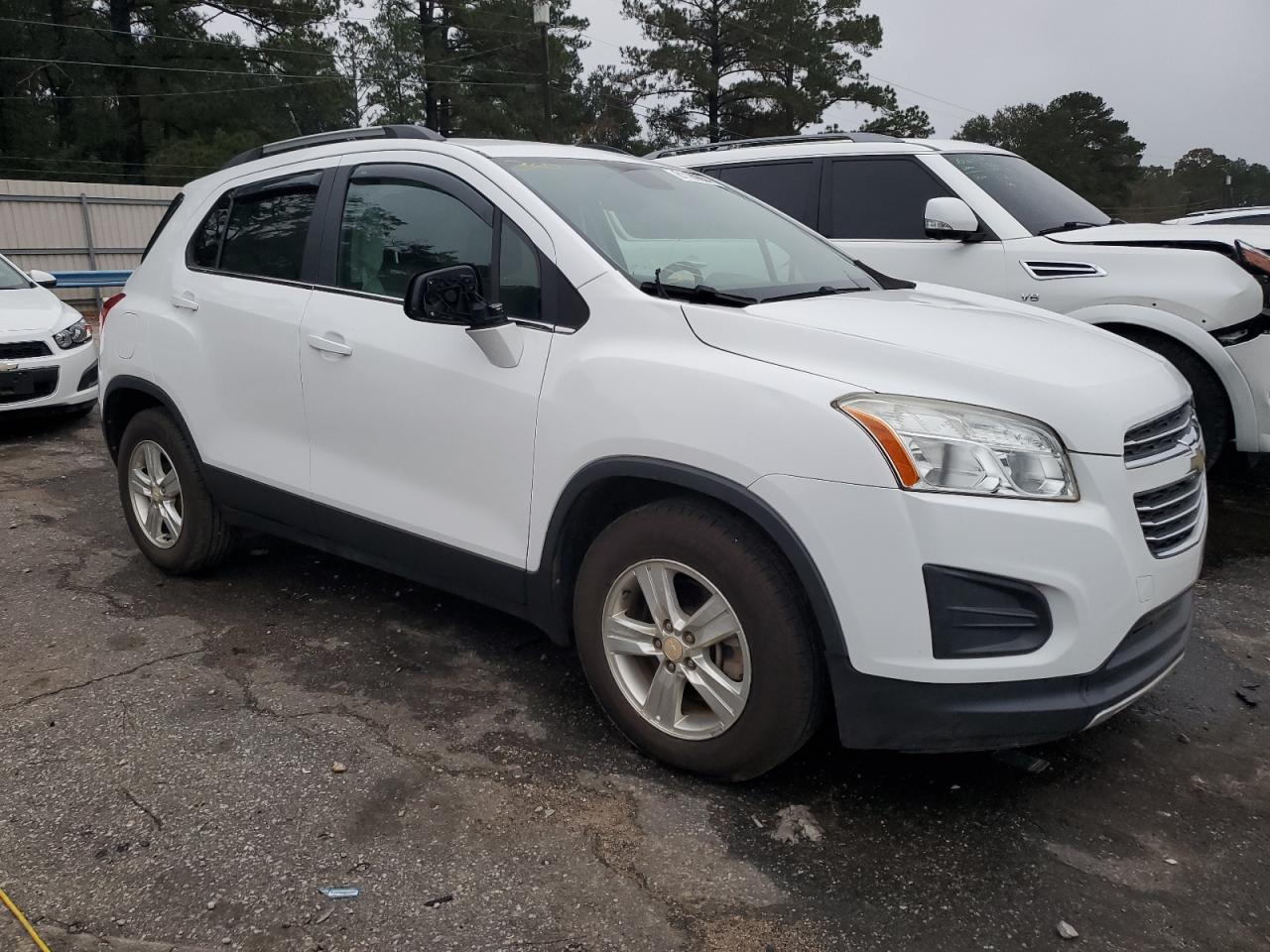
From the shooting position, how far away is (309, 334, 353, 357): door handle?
11.7 feet

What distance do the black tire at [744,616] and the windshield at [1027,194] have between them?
13.3ft

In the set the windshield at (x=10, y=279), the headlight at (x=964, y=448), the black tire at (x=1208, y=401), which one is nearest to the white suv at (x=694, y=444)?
the headlight at (x=964, y=448)

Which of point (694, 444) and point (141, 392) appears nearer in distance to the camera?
point (694, 444)

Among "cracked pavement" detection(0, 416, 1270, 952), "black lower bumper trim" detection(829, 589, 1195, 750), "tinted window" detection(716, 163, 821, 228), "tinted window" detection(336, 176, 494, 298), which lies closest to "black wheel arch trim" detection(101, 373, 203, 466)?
"cracked pavement" detection(0, 416, 1270, 952)

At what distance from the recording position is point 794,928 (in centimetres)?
236

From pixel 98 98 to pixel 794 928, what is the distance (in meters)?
36.2

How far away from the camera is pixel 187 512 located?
439 centimetres

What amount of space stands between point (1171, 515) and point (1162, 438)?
0.21 meters

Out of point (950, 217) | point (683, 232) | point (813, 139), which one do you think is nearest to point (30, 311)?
point (813, 139)

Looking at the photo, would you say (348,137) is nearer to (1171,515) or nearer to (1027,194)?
(1171,515)

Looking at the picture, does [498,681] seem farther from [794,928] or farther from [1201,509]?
[1201,509]

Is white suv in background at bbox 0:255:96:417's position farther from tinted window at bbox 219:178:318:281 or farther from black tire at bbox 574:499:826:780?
Result: black tire at bbox 574:499:826:780

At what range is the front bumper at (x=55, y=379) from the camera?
7520mm

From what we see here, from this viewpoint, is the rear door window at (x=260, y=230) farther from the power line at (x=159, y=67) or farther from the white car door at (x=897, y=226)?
the power line at (x=159, y=67)
